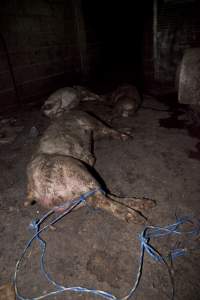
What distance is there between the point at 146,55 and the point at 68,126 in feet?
15.4

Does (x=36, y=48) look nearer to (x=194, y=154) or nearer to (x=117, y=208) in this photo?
(x=194, y=154)

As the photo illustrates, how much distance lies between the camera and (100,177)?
302cm

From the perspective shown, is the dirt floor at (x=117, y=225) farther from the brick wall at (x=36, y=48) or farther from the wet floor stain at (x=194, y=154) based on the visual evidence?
the brick wall at (x=36, y=48)

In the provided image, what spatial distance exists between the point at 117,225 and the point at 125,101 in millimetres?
3326

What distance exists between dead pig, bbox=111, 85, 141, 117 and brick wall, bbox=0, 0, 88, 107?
2278mm

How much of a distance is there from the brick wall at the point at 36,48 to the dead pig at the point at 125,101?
89.7 inches

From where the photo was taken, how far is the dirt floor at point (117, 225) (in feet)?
5.92

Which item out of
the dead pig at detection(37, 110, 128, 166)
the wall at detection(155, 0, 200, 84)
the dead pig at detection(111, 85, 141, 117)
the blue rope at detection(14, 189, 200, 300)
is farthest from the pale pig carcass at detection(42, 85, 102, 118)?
the blue rope at detection(14, 189, 200, 300)

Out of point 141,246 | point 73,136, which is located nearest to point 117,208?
point 141,246

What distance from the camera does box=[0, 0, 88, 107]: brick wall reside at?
5.38 m

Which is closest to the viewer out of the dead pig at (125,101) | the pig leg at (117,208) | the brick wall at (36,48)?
the pig leg at (117,208)

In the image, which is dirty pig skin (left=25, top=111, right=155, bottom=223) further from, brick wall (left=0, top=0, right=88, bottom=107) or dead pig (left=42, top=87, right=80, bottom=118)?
brick wall (left=0, top=0, right=88, bottom=107)

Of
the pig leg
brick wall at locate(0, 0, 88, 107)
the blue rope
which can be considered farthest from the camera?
brick wall at locate(0, 0, 88, 107)

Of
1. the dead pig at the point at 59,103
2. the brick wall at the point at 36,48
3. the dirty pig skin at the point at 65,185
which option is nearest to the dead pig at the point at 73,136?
the dirty pig skin at the point at 65,185
